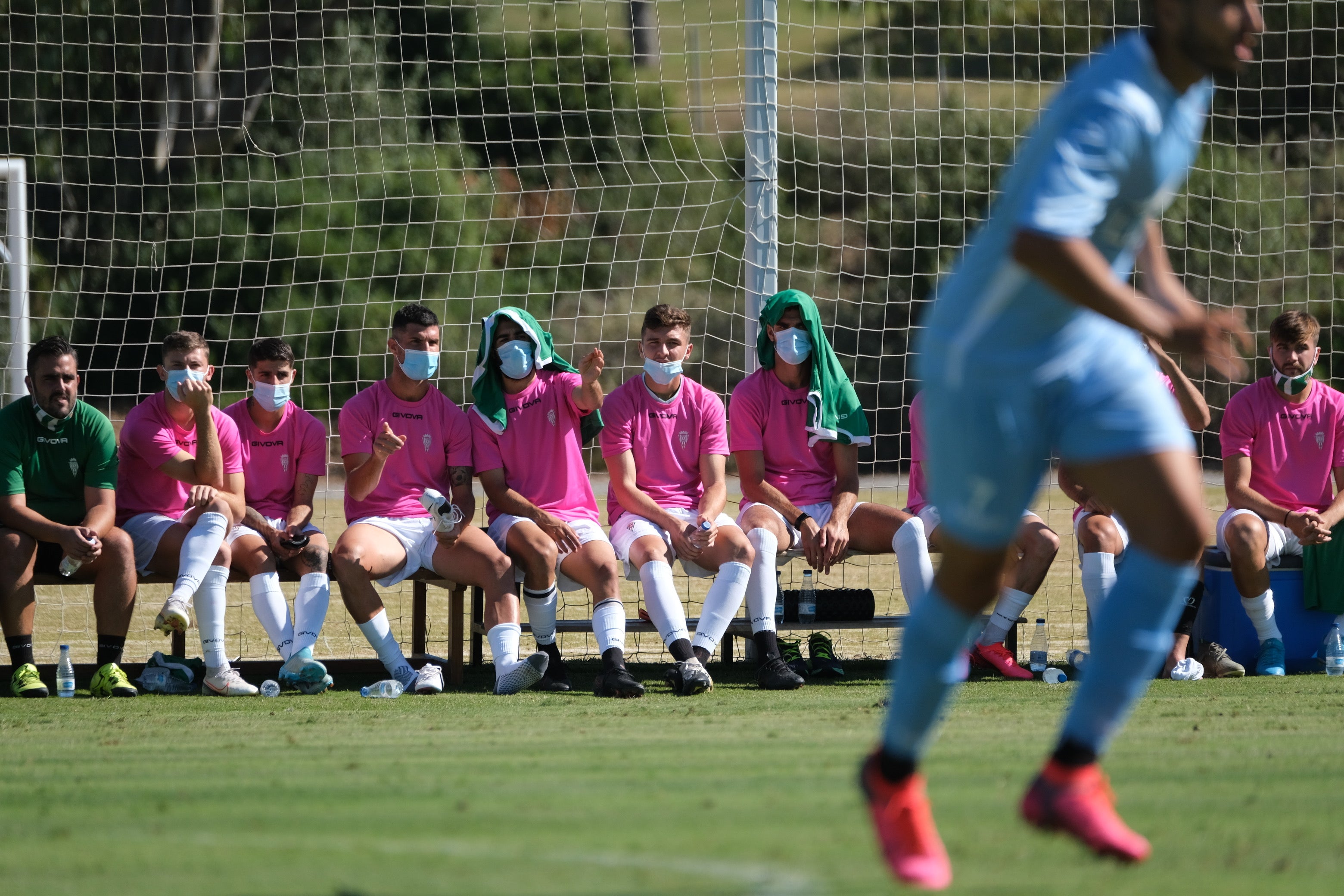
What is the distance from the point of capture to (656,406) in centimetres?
754

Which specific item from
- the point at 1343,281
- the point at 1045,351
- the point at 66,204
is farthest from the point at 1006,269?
the point at 1343,281

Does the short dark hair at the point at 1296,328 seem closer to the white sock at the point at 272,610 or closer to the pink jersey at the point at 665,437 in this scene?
the pink jersey at the point at 665,437

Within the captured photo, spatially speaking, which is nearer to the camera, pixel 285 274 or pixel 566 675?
pixel 566 675

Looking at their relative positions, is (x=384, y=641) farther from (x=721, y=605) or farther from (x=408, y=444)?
(x=721, y=605)

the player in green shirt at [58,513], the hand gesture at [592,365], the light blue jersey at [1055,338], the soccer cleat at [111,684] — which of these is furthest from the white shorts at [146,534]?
the light blue jersey at [1055,338]

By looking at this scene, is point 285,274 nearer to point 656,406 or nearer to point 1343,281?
point 656,406

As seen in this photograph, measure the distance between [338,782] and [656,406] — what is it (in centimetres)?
375

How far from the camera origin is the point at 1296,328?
7449mm

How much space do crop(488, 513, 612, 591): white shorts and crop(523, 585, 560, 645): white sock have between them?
151mm

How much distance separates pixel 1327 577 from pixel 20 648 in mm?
6258

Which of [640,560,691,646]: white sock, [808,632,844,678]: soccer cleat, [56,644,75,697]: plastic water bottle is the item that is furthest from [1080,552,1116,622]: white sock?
[56,644,75,697]: plastic water bottle

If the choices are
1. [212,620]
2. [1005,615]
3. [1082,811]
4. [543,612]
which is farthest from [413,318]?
[1082,811]

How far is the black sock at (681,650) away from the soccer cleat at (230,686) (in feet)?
6.34

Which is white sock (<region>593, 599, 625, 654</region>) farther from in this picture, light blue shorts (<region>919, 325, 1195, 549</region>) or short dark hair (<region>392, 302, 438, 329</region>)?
light blue shorts (<region>919, 325, 1195, 549</region>)
